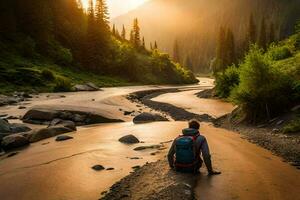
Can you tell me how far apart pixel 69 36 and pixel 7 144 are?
89236mm

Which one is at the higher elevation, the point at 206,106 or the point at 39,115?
the point at 39,115

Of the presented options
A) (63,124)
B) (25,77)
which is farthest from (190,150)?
(25,77)

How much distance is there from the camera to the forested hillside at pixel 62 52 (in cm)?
6334

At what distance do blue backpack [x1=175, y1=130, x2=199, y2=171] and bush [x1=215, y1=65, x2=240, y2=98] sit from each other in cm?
3861

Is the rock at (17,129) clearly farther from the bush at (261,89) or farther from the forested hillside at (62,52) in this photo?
the forested hillside at (62,52)

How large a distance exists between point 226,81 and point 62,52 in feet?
165

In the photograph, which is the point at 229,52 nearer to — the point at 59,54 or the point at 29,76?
the point at 59,54

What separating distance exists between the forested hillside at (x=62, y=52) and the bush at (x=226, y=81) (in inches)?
973

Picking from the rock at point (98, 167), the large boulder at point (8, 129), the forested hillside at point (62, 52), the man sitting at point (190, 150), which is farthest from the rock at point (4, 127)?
the forested hillside at point (62, 52)

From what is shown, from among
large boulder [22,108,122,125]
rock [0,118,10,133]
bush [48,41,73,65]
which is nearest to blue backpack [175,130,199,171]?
rock [0,118,10,133]

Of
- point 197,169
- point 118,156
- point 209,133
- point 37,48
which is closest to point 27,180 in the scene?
point 118,156

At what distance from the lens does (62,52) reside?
88.1 meters

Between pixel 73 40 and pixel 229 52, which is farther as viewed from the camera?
pixel 229 52

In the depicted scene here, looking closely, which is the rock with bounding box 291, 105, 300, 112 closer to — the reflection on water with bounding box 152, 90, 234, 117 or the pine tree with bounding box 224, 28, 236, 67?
the reflection on water with bounding box 152, 90, 234, 117
